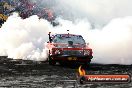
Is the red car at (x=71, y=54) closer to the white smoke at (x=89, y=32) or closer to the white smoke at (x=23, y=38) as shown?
the white smoke at (x=89, y=32)

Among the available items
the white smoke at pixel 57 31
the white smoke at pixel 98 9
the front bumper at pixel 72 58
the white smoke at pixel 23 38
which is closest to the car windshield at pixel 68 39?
the front bumper at pixel 72 58

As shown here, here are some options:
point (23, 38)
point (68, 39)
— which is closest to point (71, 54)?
point (68, 39)

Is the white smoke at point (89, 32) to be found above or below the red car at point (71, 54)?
above

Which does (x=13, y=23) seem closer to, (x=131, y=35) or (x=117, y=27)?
(x=117, y=27)

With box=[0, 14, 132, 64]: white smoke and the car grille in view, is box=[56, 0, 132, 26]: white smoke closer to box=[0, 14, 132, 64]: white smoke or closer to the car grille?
box=[0, 14, 132, 64]: white smoke

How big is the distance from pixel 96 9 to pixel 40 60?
18.1m

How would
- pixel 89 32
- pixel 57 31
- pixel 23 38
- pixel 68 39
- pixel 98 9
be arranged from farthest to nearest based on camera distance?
1. pixel 98 9
2. pixel 57 31
3. pixel 89 32
4. pixel 23 38
5. pixel 68 39

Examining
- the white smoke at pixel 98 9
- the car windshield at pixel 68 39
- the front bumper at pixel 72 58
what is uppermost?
the white smoke at pixel 98 9

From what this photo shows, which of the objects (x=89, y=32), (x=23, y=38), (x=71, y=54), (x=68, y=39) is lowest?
(x=71, y=54)

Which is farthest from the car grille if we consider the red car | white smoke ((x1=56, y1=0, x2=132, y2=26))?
white smoke ((x1=56, y1=0, x2=132, y2=26))

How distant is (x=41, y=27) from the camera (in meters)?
34.2

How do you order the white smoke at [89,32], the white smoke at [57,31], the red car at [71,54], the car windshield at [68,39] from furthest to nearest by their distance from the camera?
1. the white smoke at [89,32]
2. the white smoke at [57,31]
3. the car windshield at [68,39]
4. the red car at [71,54]

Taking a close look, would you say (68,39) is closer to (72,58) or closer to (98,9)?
(72,58)

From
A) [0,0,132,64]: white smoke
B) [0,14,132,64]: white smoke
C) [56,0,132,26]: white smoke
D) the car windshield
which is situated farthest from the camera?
[56,0,132,26]: white smoke
